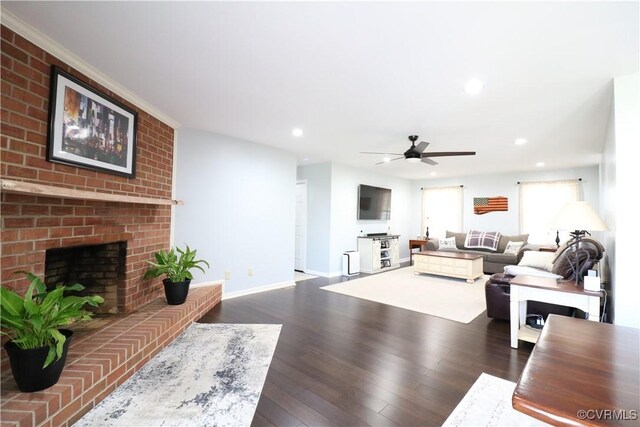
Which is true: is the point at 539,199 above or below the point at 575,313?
above

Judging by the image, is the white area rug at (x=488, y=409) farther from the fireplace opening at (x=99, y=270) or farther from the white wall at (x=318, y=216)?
the white wall at (x=318, y=216)

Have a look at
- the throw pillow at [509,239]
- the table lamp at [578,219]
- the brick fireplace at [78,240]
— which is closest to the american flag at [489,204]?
the throw pillow at [509,239]

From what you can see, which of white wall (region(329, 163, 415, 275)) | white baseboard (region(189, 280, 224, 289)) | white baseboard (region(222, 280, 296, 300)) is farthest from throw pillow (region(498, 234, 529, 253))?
white baseboard (region(189, 280, 224, 289))

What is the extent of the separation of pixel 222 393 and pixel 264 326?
1.12 metres

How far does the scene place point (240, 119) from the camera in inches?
131

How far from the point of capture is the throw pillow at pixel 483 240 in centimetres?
628

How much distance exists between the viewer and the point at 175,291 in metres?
2.89

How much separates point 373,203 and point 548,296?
4484 millimetres

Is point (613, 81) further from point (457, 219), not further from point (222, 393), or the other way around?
point (457, 219)

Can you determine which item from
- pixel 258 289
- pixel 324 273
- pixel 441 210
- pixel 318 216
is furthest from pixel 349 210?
pixel 441 210

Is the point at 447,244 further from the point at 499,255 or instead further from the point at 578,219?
the point at 578,219

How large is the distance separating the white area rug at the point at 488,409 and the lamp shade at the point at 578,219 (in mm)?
1314

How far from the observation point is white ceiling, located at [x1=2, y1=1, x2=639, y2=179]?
5.22ft

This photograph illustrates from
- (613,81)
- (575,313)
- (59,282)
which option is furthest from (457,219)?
(59,282)
